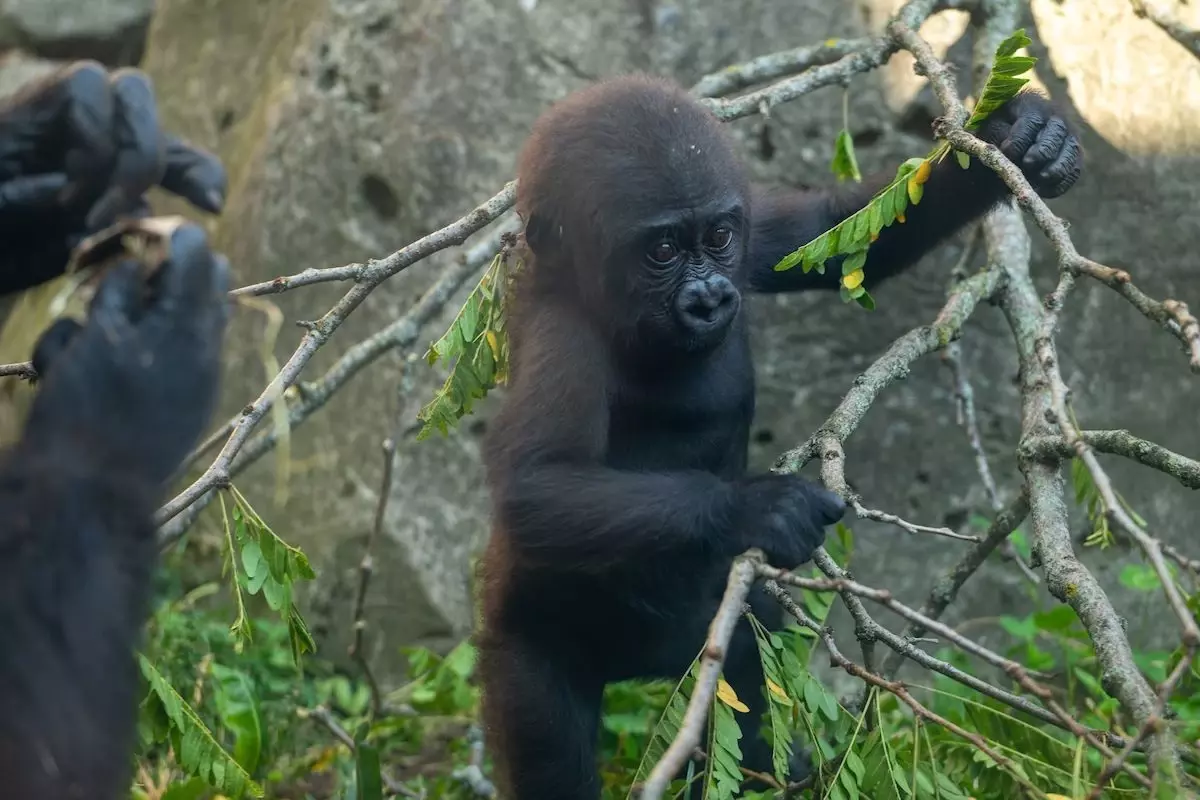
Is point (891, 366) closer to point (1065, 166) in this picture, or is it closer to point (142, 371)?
point (1065, 166)

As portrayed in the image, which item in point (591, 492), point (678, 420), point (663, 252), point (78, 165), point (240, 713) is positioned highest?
point (78, 165)

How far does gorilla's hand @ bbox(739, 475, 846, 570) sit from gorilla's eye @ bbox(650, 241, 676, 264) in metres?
0.70

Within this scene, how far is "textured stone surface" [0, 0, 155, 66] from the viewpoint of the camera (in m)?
7.80

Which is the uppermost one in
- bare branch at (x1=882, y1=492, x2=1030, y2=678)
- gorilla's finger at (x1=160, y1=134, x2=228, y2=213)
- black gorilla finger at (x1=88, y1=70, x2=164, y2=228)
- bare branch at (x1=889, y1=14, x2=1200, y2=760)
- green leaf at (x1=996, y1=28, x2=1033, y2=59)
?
black gorilla finger at (x1=88, y1=70, x2=164, y2=228)

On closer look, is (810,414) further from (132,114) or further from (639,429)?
(132,114)

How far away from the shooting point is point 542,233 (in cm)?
326

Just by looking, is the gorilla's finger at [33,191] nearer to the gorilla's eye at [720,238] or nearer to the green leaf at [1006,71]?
the gorilla's eye at [720,238]

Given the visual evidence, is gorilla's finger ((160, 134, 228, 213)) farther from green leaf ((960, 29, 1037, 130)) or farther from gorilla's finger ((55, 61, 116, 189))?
green leaf ((960, 29, 1037, 130))

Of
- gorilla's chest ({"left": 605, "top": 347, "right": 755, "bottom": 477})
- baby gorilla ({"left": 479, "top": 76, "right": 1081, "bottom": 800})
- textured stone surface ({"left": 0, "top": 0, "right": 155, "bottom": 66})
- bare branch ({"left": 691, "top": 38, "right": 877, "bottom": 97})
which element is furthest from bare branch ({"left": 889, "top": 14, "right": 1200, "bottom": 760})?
textured stone surface ({"left": 0, "top": 0, "right": 155, "bottom": 66})

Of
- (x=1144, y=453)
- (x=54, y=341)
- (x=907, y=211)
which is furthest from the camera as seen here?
(x=907, y=211)

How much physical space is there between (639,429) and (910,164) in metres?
1.06

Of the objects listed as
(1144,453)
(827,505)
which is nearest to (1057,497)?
(1144,453)

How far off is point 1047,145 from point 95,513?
2366 mm

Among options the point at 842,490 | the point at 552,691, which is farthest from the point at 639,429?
the point at 842,490
